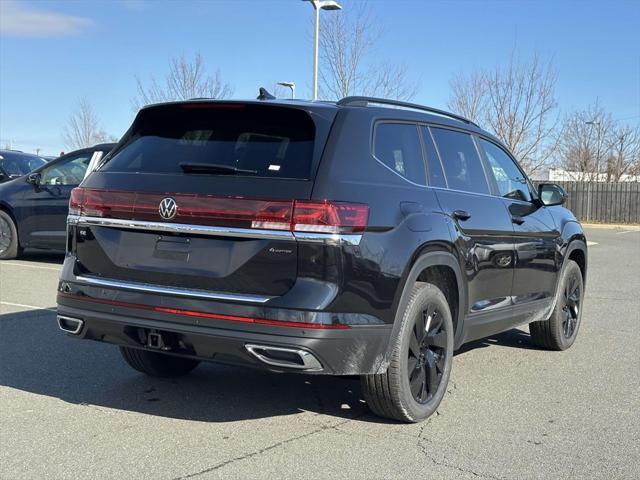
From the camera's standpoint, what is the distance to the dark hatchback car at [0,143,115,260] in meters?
11.4

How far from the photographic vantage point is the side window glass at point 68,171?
11.4 meters

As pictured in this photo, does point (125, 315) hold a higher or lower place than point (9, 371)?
higher

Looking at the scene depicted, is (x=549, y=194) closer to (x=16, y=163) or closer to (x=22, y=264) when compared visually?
(x=22, y=264)

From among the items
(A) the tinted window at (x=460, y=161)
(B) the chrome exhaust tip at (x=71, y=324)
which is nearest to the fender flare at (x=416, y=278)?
(A) the tinted window at (x=460, y=161)

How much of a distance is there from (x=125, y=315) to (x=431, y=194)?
1.96 meters

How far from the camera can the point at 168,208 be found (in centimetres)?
404

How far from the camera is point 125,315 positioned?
4.12 meters

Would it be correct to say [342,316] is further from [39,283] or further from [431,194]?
[39,283]

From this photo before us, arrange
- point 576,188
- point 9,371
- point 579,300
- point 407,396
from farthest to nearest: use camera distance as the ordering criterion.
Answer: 1. point 576,188
2. point 579,300
3. point 9,371
4. point 407,396

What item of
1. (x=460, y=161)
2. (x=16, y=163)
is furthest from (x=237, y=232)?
(x=16, y=163)

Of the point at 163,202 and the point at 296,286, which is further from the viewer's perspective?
the point at 163,202

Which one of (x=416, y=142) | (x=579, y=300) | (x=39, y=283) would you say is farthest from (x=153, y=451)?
(x=39, y=283)

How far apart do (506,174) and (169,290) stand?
124 inches

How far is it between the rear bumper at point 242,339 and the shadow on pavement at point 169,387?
0.73 metres
